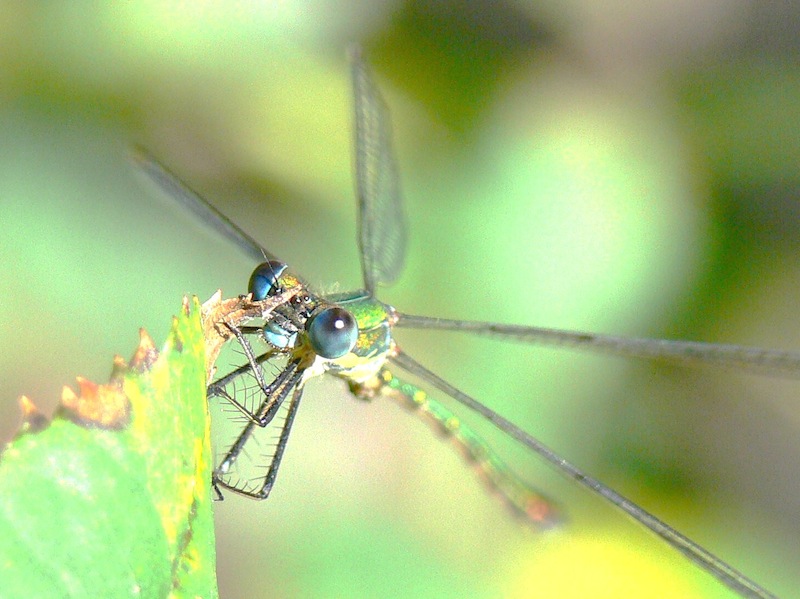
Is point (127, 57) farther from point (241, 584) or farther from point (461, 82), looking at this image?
point (241, 584)

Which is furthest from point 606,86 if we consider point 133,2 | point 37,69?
point 37,69

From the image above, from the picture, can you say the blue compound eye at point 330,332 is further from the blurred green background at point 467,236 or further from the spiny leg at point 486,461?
the blurred green background at point 467,236

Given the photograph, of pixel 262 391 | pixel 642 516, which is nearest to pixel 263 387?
pixel 262 391

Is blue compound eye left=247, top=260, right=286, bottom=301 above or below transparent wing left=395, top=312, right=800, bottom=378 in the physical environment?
below

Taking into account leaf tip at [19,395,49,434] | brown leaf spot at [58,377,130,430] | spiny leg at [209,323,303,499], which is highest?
spiny leg at [209,323,303,499]

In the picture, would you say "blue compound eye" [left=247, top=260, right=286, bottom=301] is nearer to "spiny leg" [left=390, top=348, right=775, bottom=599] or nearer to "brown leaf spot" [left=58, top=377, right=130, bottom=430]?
"spiny leg" [left=390, top=348, right=775, bottom=599]

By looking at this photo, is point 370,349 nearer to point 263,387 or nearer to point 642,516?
point 263,387

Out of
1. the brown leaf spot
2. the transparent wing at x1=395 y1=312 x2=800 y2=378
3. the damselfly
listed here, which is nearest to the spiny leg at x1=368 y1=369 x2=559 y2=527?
the damselfly

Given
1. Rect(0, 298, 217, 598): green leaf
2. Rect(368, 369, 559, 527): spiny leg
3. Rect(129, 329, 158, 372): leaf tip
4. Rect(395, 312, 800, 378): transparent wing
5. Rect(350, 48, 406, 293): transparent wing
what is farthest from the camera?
Rect(368, 369, 559, 527): spiny leg
